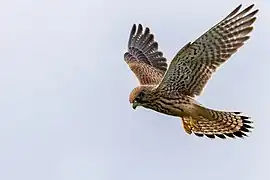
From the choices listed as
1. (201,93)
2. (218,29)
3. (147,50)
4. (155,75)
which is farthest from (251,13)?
(147,50)

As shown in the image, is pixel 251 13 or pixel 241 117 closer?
pixel 251 13

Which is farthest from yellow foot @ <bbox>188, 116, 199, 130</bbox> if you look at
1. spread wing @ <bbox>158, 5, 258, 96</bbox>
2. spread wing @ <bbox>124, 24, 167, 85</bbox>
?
spread wing @ <bbox>124, 24, 167, 85</bbox>

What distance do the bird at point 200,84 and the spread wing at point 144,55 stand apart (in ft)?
4.75

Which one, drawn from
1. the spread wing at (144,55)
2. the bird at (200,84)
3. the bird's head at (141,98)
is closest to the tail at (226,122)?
the bird at (200,84)

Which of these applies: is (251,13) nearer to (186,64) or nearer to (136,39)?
(186,64)

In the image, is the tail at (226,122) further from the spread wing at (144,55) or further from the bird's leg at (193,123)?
the spread wing at (144,55)

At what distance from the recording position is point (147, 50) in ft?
77.6

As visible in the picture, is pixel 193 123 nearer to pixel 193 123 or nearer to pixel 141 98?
pixel 193 123

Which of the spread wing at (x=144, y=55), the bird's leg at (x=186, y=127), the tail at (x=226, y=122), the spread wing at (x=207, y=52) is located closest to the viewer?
the spread wing at (x=207, y=52)

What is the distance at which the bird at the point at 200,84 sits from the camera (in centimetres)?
1781

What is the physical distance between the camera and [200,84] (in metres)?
18.8

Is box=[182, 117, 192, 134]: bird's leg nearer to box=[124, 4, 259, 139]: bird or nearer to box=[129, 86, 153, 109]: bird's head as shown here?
box=[124, 4, 259, 139]: bird

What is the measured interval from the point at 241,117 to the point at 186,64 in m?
1.74

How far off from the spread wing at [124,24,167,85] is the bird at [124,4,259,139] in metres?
1.45
